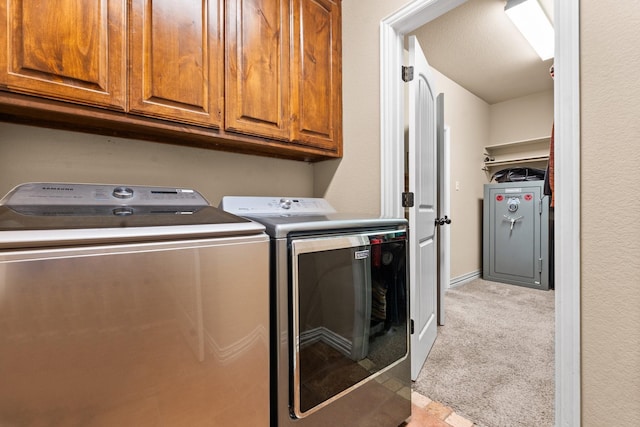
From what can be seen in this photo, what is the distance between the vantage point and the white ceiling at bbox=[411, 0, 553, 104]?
2.33m

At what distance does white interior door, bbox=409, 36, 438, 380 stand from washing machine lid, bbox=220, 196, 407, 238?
0.42 m

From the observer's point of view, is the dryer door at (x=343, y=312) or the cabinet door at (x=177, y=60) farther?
the cabinet door at (x=177, y=60)

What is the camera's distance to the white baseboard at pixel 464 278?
3.48 metres

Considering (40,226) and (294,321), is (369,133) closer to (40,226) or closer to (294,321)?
(294,321)

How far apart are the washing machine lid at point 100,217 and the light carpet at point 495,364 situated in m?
1.46

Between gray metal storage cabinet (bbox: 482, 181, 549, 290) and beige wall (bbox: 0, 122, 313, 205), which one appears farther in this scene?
gray metal storage cabinet (bbox: 482, 181, 549, 290)

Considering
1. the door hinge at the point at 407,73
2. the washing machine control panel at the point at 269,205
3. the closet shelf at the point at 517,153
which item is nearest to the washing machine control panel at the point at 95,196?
the washing machine control panel at the point at 269,205

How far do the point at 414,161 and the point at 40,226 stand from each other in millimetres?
1578

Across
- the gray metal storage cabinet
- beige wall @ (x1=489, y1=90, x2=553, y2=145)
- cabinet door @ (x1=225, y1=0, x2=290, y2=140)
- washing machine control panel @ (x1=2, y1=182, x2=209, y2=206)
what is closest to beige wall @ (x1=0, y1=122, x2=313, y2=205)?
washing machine control panel @ (x1=2, y1=182, x2=209, y2=206)

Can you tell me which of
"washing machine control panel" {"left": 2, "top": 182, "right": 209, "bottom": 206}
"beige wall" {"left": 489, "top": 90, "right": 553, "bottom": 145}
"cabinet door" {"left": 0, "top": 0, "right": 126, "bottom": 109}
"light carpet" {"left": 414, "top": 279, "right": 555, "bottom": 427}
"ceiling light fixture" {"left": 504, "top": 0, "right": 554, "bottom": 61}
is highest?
"ceiling light fixture" {"left": 504, "top": 0, "right": 554, "bottom": 61}

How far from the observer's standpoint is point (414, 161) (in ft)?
5.33

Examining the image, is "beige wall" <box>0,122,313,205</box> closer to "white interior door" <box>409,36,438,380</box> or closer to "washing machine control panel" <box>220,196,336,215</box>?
"washing machine control panel" <box>220,196,336,215</box>

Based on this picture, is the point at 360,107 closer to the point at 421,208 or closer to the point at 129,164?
the point at 421,208

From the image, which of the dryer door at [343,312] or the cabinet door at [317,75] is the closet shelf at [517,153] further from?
the dryer door at [343,312]
